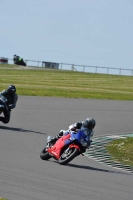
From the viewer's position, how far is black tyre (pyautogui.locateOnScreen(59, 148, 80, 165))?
49.6 feet

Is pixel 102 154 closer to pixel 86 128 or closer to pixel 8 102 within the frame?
pixel 86 128

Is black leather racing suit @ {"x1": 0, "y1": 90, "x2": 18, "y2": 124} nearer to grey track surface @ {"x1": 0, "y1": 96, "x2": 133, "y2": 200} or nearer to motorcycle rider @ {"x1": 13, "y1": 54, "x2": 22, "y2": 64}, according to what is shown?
grey track surface @ {"x1": 0, "y1": 96, "x2": 133, "y2": 200}

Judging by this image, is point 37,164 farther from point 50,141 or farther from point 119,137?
point 119,137

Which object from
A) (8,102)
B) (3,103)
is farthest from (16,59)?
(3,103)

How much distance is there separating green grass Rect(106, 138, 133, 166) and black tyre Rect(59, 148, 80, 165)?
2.81 meters

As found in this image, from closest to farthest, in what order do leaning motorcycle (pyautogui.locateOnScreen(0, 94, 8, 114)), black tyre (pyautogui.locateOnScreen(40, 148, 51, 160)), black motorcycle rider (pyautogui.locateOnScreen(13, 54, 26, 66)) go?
black tyre (pyautogui.locateOnScreen(40, 148, 51, 160))
leaning motorcycle (pyautogui.locateOnScreen(0, 94, 8, 114))
black motorcycle rider (pyautogui.locateOnScreen(13, 54, 26, 66))

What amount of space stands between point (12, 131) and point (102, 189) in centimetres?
902

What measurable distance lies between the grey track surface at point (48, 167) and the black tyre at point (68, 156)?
0.48 ft

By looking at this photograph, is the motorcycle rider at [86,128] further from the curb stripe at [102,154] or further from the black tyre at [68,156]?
the curb stripe at [102,154]

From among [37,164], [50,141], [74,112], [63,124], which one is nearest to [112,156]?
[50,141]

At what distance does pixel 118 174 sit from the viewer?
591 inches

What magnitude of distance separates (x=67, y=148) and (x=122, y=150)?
5034 mm

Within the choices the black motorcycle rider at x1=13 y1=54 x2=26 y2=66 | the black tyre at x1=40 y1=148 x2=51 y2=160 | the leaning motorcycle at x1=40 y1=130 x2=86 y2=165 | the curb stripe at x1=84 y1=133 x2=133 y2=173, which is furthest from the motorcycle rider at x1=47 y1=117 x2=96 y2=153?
the black motorcycle rider at x1=13 y1=54 x2=26 y2=66

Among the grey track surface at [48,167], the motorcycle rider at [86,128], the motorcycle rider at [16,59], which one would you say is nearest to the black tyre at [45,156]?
the grey track surface at [48,167]
